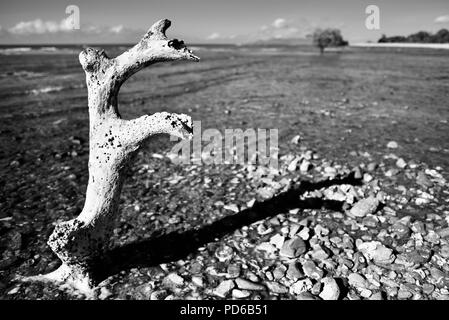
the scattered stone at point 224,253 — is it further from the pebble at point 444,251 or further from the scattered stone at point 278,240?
the pebble at point 444,251

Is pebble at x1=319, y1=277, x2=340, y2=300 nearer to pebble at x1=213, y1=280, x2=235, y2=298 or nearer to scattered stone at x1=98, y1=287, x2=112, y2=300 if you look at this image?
pebble at x1=213, y1=280, x2=235, y2=298

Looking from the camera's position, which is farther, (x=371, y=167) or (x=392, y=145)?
(x=392, y=145)

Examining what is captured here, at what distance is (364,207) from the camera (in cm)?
687

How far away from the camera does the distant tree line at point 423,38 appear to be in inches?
4190

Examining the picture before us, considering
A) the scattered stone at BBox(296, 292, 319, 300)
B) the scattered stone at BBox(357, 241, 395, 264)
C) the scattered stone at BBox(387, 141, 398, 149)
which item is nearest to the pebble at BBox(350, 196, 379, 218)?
the scattered stone at BBox(357, 241, 395, 264)

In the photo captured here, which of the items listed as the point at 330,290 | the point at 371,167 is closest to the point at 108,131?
the point at 330,290

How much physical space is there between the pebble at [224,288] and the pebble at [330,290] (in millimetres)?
1309

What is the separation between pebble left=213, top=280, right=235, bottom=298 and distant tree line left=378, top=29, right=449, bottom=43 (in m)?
126

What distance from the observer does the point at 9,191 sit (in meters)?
7.90

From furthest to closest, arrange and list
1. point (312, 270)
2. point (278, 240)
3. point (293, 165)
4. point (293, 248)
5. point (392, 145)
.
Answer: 1. point (392, 145)
2. point (293, 165)
3. point (278, 240)
4. point (293, 248)
5. point (312, 270)

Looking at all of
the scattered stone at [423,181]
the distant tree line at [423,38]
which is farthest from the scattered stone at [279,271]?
the distant tree line at [423,38]

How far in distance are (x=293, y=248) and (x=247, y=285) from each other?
46.4 inches

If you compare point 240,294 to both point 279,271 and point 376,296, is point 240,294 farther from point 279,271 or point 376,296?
point 376,296

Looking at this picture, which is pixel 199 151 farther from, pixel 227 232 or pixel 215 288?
pixel 215 288
